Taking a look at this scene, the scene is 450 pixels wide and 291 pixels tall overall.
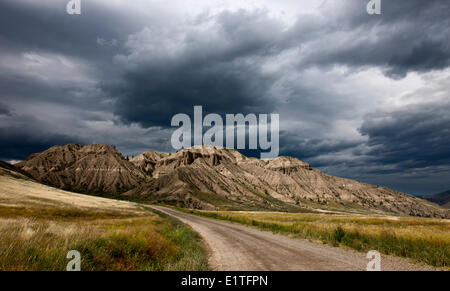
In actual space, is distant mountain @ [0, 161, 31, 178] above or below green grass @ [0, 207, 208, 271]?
below

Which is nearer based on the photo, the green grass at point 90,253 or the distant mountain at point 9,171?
the green grass at point 90,253

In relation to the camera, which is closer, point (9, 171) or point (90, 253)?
point (90, 253)

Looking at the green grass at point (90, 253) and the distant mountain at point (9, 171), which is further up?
the green grass at point (90, 253)

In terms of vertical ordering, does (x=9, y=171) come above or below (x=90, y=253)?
below

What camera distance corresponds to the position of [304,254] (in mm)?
11570

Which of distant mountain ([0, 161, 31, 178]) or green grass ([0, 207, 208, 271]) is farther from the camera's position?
distant mountain ([0, 161, 31, 178])
